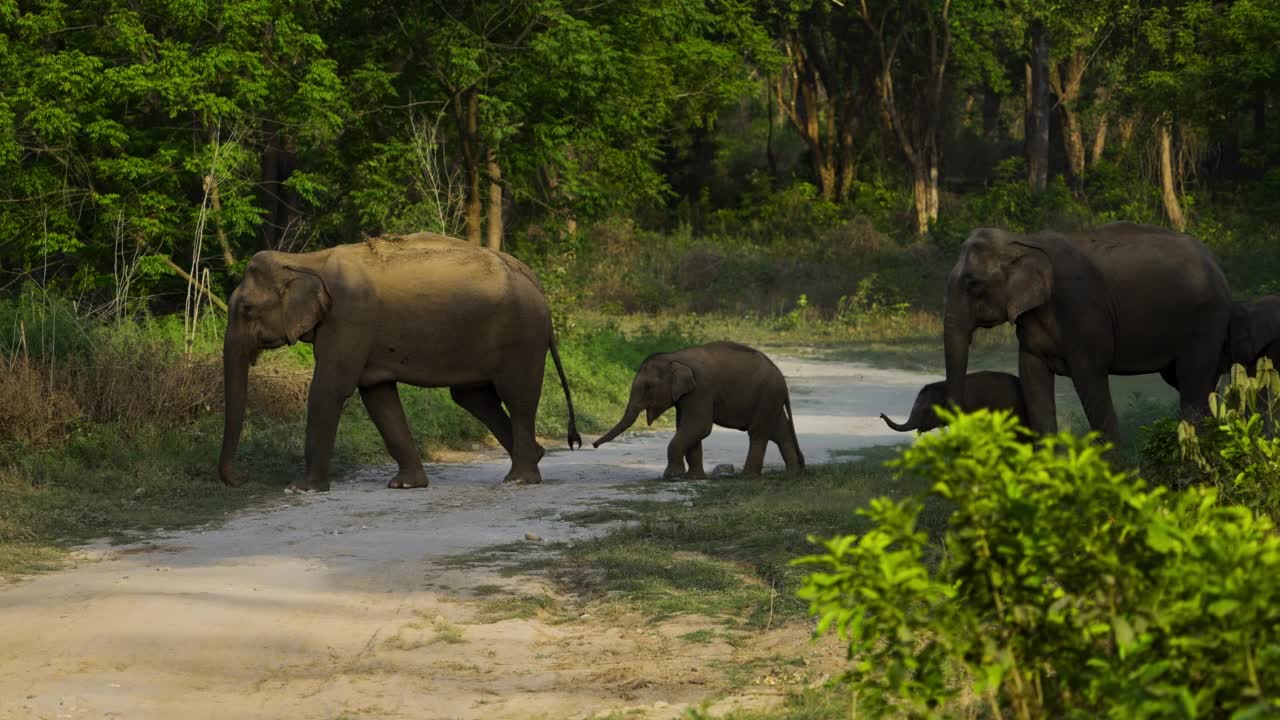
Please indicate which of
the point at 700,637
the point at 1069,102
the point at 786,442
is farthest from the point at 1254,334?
the point at 1069,102

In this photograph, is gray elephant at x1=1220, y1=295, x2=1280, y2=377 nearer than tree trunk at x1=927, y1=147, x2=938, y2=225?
Yes

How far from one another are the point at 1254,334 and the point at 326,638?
881 centimetres

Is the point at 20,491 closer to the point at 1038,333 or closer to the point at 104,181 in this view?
the point at 1038,333

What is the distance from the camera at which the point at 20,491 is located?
12938mm

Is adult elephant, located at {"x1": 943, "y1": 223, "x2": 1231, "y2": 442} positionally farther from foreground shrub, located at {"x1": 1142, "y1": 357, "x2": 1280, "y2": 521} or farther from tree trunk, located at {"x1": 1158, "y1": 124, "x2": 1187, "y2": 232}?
tree trunk, located at {"x1": 1158, "y1": 124, "x2": 1187, "y2": 232}

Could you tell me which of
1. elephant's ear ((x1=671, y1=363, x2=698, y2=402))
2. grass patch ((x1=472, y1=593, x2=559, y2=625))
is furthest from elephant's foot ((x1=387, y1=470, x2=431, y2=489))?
grass patch ((x1=472, y1=593, x2=559, y2=625))

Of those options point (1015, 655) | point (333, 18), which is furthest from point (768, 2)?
point (1015, 655)

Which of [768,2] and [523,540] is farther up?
[768,2]

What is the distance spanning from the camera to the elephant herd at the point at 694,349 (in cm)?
1359

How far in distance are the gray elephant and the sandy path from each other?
594cm

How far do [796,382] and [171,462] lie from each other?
1281 centimetres

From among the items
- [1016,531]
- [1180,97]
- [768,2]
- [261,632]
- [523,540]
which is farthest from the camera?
[768,2]

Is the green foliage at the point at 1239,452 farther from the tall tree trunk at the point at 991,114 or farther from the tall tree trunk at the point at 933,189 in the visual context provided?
the tall tree trunk at the point at 991,114

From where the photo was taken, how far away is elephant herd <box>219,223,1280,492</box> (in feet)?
44.6
